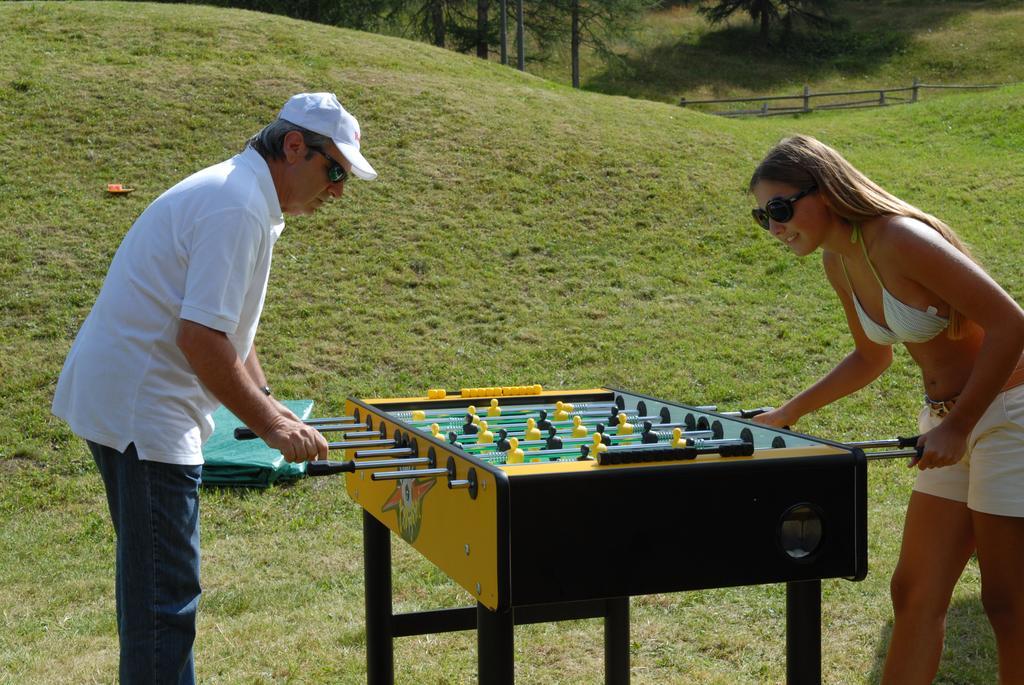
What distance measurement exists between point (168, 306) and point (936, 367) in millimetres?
2145

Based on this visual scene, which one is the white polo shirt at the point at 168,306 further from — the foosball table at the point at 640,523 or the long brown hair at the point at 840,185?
the long brown hair at the point at 840,185

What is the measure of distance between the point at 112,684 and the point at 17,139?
33.2 feet

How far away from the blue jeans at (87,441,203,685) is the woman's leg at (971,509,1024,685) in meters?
2.18

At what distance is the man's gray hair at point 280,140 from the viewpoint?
296cm

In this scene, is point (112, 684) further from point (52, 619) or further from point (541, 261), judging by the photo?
point (541, 261)

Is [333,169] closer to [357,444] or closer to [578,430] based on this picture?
[357,444]

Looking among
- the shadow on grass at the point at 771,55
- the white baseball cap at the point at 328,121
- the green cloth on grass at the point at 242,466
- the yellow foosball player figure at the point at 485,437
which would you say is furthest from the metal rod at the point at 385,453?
the shadow on grass at the point at 771,55

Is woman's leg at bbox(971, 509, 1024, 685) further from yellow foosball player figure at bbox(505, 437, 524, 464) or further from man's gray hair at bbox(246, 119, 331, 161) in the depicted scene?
man's gray hair at bbox(246, 119, 331, 161)

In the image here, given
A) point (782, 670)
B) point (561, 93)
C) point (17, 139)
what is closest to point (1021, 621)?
point (782, 670)

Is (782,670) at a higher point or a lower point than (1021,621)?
lower

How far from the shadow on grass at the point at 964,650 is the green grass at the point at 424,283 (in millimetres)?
18

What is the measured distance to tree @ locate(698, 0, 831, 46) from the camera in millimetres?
38062

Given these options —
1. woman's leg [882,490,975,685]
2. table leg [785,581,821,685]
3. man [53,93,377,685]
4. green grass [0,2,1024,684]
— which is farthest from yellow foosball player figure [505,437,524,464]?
green grass [0,2,1024,684]

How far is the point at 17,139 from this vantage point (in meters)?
12.6
